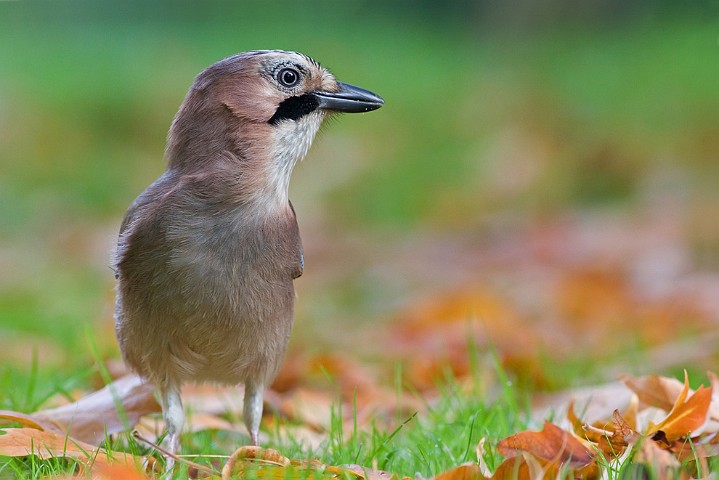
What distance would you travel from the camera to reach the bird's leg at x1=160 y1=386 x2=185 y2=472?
3688 mm

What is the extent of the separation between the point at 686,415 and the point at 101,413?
6.09 ft

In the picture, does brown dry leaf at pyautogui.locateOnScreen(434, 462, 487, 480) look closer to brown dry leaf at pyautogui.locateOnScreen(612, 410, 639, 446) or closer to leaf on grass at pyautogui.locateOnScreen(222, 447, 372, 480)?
leaf on grass at pyautogui.locateOnScreen(222, 447, 372, 480)

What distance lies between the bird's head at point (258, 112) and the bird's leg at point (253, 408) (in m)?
0.71

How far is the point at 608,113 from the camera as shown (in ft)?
38.8

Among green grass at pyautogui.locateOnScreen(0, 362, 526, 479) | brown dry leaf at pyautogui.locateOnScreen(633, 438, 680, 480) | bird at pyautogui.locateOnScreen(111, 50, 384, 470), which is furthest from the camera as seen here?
bird at pyautogui.locateOnScreen(111, 50, 384, 470)

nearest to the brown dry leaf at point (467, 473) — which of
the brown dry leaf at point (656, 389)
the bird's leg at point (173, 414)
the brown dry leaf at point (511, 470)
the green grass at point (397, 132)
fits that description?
the brown dry leaf at point (511, 470)

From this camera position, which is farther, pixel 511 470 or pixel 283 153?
pixel 283 153

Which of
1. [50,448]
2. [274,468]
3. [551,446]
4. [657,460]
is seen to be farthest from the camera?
[50,448]

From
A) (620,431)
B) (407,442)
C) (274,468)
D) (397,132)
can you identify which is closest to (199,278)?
(274,468)

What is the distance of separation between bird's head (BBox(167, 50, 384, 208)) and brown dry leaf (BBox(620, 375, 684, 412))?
4.15 feet

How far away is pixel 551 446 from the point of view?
3088 mm

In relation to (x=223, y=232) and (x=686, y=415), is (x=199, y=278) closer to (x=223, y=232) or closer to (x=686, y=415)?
(x=223, y=232)

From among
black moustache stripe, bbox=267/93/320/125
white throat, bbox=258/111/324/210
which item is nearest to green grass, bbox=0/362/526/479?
white throat, bbox=258/111/324/210

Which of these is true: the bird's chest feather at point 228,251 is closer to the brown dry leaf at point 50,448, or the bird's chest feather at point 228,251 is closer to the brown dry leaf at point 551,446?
the brown dry leaf at point 50,448
